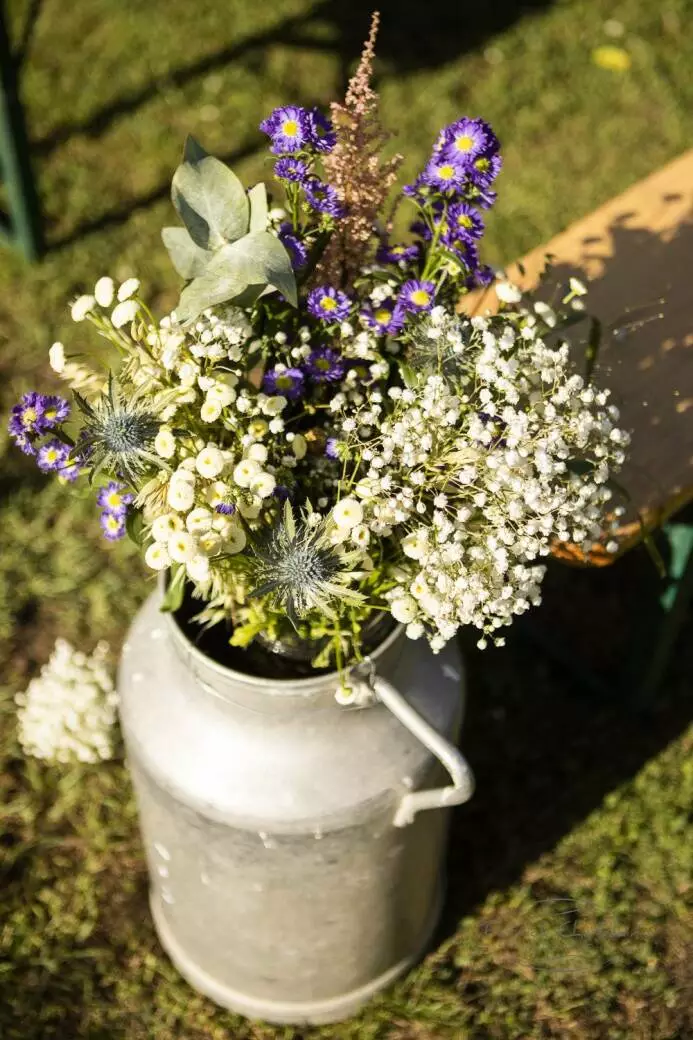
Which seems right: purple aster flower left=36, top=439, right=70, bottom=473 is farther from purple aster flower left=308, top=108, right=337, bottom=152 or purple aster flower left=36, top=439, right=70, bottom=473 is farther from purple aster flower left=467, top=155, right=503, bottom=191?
purple aster flower left=467, top=155, right=503, bottom=191

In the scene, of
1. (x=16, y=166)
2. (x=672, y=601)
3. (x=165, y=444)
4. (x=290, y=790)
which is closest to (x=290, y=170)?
(x=165, y=444)

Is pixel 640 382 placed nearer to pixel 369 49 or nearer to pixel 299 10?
pixel 369 49

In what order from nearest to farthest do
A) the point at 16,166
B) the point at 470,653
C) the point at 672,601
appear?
the point at 672,601 < the point at 470,653 < the point at 16,166

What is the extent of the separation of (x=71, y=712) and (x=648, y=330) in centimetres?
157

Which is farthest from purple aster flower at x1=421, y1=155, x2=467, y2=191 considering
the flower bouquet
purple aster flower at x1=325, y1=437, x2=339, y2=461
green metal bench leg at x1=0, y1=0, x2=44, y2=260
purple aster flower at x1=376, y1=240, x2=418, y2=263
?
green metal bench leg at x1=0, y1=0, x2=44, y2=260

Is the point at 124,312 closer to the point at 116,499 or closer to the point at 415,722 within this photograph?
the point at 116,499

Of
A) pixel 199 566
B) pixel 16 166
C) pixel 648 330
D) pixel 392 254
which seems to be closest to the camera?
pixel 199 566

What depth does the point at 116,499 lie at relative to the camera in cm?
148

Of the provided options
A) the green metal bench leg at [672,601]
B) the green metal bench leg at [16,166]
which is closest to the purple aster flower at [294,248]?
the green metal bench leg at [672,601]

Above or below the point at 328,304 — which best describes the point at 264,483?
below

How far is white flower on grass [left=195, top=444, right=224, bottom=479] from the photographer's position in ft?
4.52

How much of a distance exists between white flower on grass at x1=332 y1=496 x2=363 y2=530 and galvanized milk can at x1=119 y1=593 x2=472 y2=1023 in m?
0.32

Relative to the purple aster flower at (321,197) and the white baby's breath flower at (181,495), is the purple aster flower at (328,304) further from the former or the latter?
the white baby's breath flower at (181,495)

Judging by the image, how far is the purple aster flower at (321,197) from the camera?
1511 millimetres
